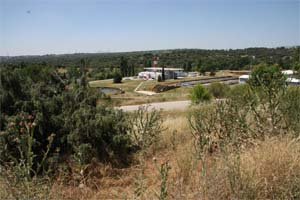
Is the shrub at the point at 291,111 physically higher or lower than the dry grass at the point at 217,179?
higher

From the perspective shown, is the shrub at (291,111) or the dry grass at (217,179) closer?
the dry grass at (217,179)

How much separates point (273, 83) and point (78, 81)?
2.82m

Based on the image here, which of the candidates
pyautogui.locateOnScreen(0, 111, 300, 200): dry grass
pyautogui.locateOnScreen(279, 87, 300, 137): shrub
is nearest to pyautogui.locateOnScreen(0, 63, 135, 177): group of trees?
pyautogui.locateOnScreen(0, 111, 300, 200): dry grass

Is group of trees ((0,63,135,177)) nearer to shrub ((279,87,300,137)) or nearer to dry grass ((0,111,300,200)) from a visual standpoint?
dry grass ((0,111,300,200))

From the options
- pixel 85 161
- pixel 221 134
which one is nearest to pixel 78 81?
pixel 85 161

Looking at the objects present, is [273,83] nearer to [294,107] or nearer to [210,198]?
[294,107]

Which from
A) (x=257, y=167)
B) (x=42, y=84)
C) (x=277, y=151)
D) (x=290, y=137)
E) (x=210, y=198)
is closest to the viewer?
(x=210, y=198)

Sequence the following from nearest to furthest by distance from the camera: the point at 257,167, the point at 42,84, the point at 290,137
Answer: the point at 257,167, the point at 290,137, the point at 42,84

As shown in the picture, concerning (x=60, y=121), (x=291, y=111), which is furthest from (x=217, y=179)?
(x=60, y=121)

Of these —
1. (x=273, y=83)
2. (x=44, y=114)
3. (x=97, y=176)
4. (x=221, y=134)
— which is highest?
(x=273, y=83)

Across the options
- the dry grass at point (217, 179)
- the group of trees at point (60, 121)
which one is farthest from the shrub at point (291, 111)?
the group of trees at point (60, 121)

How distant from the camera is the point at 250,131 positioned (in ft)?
12.7

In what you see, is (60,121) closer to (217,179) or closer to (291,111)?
(217,179)

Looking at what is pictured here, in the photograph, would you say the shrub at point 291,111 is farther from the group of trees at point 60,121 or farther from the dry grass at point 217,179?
the group of trees at point 60,121
